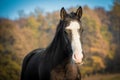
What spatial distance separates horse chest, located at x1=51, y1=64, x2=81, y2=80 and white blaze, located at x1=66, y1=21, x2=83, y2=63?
0.65 m

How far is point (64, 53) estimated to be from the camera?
196 inches

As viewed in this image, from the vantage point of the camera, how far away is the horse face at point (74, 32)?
14.3 feet

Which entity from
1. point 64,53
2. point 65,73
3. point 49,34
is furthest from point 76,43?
point 49,34

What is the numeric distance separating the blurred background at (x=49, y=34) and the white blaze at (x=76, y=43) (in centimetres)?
1235

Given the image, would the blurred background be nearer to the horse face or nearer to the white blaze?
the horse face

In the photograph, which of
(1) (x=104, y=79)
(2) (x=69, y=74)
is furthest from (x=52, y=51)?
(1) (x=104, y=79)

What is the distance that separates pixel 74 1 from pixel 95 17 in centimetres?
158

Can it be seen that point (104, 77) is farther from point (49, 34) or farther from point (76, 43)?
point (76, 43)

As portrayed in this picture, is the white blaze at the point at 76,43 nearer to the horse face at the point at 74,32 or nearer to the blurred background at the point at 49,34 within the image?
the horse face at the point at 74,32

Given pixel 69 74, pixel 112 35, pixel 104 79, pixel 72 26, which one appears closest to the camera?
pixel 72 26

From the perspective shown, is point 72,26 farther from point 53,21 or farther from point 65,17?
point 53,21

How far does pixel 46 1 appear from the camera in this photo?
17.6 metres

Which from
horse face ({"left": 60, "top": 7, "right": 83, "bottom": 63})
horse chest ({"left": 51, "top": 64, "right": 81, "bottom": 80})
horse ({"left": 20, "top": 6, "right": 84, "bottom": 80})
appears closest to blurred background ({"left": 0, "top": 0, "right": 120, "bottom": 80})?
horse ({"left": 20, "top": 6, "right": 84, "bottom": 80})

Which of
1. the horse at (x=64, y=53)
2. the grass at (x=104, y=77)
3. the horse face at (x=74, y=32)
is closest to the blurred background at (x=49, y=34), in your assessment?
the grass at (x=104, y=77)
